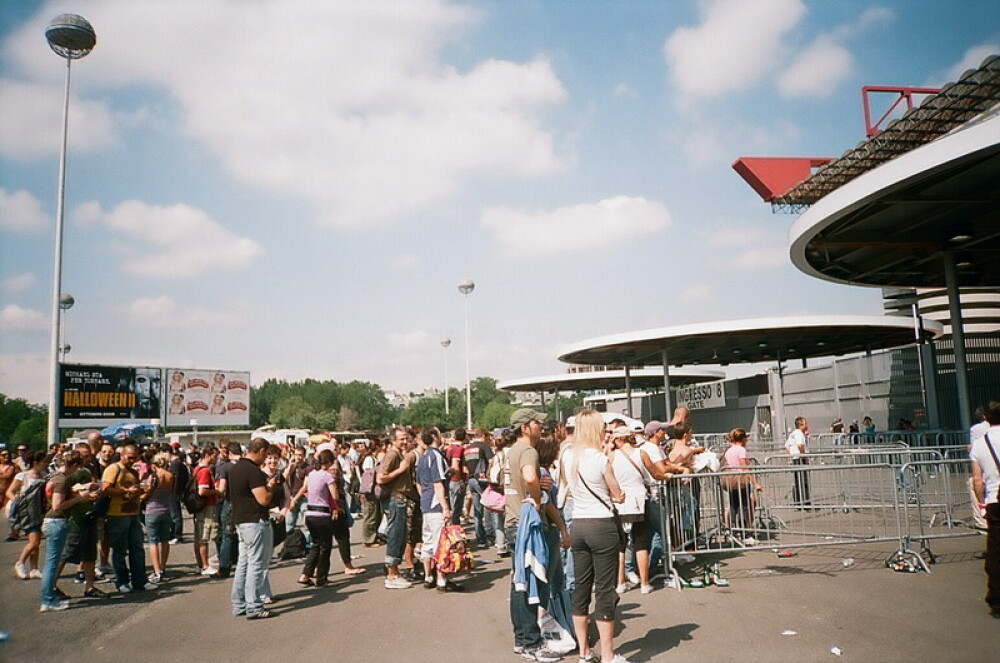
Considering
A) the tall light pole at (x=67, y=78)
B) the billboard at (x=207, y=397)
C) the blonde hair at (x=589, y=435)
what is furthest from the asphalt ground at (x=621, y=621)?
the billboard at (x=207, y=397)

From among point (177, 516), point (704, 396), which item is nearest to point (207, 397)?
point (704, 396)

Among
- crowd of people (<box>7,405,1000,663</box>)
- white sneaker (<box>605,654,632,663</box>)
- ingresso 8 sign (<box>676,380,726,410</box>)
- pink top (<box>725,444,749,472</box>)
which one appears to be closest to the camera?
white sneaker (<box>605,654,632,663</box>)

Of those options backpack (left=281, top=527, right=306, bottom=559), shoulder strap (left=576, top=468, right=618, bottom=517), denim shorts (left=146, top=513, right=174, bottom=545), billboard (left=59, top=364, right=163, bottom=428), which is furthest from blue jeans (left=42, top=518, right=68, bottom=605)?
billboard (left=59, top=364, right=163, bottom=428)

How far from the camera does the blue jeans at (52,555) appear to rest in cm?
759

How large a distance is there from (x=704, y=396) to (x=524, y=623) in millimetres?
41362

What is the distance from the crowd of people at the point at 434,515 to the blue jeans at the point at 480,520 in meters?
0.05

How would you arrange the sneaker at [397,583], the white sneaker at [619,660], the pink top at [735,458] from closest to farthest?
the white sneaker at [619,660] < the sneaker at [397,583] < the pink top at [735,458]

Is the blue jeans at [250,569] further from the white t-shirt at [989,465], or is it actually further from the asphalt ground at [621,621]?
the white t-shirt at [989,465]

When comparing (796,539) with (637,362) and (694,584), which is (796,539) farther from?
(637,362)

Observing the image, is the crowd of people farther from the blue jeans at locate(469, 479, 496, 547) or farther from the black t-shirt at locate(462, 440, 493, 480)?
the black t-shirt at locate(462, 440, 493, 480)

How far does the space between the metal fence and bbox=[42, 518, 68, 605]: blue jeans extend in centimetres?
699

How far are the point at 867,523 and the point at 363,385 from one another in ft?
504

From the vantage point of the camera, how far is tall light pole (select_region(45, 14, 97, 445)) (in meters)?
19.1

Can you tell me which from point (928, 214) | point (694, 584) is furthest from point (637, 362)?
point (694, 584)
